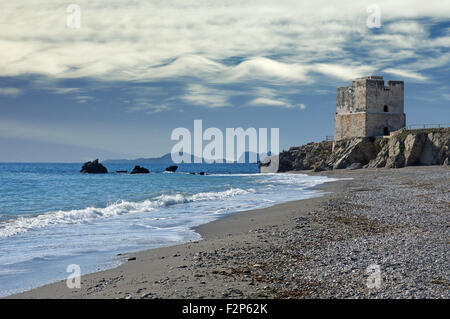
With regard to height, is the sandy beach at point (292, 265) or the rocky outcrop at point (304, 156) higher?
the rocky outcrop at point (304, 156)

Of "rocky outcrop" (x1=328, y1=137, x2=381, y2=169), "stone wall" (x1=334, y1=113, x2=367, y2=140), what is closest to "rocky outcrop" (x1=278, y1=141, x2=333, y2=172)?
"stone wall" (x1=334, y1=113, x2=367, y2=140)

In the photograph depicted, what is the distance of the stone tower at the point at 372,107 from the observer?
49.6m

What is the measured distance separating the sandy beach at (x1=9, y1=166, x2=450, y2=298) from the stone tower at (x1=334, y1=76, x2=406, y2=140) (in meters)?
41.6

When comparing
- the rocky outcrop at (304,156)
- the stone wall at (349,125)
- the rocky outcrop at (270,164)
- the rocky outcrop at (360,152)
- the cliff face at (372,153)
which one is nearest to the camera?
the cliff face at (372,153)

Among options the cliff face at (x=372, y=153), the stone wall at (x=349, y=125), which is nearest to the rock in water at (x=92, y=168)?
the cliff face at (x=372, y=153)

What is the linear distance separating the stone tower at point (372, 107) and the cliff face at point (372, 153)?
2.77m

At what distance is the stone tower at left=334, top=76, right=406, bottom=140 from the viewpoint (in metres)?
49.6

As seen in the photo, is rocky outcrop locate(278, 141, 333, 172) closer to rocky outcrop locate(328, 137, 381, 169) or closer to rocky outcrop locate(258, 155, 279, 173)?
rocky outcrop locate(258, 155, 279, 173)

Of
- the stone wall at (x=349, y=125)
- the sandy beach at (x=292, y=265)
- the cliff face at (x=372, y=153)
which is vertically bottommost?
the sandy beach at (x=292, y=265)

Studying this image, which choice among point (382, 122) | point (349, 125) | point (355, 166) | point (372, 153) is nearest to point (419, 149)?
point (372, 153)

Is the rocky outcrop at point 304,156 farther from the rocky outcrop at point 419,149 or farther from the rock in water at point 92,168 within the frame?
the rock in water at point 92,168

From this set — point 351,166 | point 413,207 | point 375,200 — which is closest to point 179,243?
point 413,207

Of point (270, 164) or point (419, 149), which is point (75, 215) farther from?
point (270, 164)
